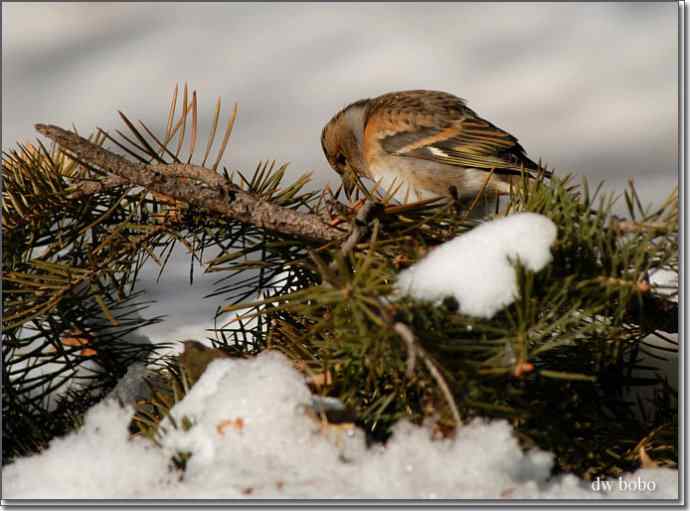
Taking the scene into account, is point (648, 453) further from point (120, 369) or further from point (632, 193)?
point (120, 369)

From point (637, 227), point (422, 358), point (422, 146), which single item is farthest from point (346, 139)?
point (422, 358)

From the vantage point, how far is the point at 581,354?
1283 mm

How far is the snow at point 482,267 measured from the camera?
3.17 ft

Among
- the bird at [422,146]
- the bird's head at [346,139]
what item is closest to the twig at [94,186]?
the bird at [422,146]

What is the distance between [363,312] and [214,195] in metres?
0.47

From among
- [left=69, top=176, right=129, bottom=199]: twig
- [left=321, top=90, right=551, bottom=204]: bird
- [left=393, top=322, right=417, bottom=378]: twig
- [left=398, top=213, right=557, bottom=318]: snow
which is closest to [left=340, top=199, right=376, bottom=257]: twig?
[left=398, top=213, right=557, bottom=318]: snow

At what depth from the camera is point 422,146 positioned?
9.50 ft

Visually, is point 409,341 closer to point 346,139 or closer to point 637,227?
point 637,227

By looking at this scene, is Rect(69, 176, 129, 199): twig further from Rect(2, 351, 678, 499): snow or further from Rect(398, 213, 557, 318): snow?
Rect(398, 213, 557, 318): snow

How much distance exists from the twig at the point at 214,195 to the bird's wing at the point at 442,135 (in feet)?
4.90

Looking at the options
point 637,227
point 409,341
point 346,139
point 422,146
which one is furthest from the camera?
point 346,139

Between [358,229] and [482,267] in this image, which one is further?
[358,229]

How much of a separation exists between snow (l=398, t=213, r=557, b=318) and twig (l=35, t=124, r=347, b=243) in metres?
0.29

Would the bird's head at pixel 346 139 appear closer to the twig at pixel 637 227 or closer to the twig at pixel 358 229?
the twig at pixel 358 229
